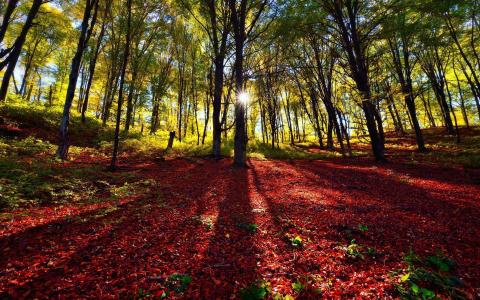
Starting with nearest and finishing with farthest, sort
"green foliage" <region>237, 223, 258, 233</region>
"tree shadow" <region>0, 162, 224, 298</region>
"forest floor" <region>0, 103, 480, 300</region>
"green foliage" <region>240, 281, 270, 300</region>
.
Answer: "green foliage" <region>240, 281, 270, 300</region>, "tree shadow" <region>0, 162, 224, 298</region>, "forest floor" <region>0, 103, 480, 300</region>, "green foliage" <region>237, 223, 258, 233</region>

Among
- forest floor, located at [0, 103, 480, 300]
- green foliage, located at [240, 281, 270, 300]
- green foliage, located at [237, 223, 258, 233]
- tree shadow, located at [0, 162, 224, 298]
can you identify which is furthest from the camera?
green foliage, located at [237, 223, 258, 233]

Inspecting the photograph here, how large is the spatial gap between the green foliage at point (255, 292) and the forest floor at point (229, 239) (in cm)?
2

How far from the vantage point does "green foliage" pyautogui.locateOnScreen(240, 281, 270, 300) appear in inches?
118

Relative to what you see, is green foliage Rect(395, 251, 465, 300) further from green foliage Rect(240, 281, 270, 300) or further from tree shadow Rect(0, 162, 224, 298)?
tree shadow Rect(0, 162, 224, 298)

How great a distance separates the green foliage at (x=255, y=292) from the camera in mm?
2993

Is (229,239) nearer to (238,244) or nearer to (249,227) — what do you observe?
(238,244)

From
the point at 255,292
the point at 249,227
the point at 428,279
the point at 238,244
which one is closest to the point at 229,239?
the point at 238,244

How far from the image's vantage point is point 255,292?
3.04 metres

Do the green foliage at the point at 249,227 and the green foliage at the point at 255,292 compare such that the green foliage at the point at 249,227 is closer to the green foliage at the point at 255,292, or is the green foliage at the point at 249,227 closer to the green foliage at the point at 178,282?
the green foliage at the point at 255,292

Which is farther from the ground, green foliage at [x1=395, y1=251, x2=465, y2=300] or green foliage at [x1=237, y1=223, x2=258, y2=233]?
green foliage at [x1=237, y1=223, x2=258, y2=233]

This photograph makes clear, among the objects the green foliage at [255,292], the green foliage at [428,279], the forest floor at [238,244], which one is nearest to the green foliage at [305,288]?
the forest floor at [238,244]

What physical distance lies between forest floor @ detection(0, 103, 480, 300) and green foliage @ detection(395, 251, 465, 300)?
0.05 ft

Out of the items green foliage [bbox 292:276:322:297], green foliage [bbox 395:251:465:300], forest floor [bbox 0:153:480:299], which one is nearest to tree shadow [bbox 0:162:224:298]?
forest floor [bbox 0:153:480:299]

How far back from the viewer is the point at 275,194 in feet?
28.0
